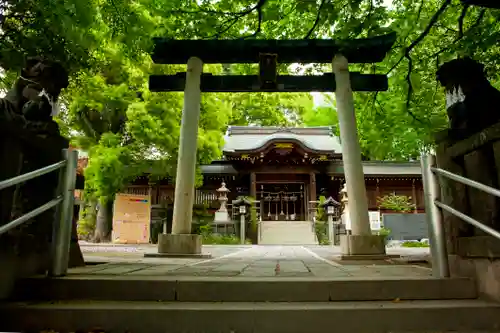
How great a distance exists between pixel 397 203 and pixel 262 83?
14539mm

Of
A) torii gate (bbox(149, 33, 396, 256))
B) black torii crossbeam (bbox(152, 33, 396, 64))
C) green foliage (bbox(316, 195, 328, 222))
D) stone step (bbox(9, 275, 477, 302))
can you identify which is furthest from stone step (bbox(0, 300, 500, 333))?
green foliage (bbox(316, 195, 328, 222))

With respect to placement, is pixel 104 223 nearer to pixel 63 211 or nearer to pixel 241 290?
pixel 63 211

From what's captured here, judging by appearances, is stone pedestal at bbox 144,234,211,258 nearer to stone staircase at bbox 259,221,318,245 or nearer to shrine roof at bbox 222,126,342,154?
stone staircase at bbox 259,221,318,245

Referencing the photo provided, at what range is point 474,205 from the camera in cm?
278

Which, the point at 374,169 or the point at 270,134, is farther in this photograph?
the point at 270,134

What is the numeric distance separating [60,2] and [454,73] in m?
4.17

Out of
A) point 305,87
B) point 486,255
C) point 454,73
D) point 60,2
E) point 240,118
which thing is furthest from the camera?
point 240,118

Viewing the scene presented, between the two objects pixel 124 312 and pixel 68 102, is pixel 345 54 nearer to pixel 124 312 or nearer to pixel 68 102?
pixel 124 312

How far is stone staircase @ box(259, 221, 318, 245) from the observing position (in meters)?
17.6

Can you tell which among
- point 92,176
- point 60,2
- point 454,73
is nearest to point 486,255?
point 454,73

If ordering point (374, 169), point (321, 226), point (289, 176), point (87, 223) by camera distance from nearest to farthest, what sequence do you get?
point (87, 223) → point (321, 226) → point (374, 169) → point (289, 176)

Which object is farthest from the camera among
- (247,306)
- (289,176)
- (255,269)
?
(289,176)

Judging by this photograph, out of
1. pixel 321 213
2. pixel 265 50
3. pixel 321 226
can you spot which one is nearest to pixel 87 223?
pixel 321 226

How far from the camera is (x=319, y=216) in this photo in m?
17.9
